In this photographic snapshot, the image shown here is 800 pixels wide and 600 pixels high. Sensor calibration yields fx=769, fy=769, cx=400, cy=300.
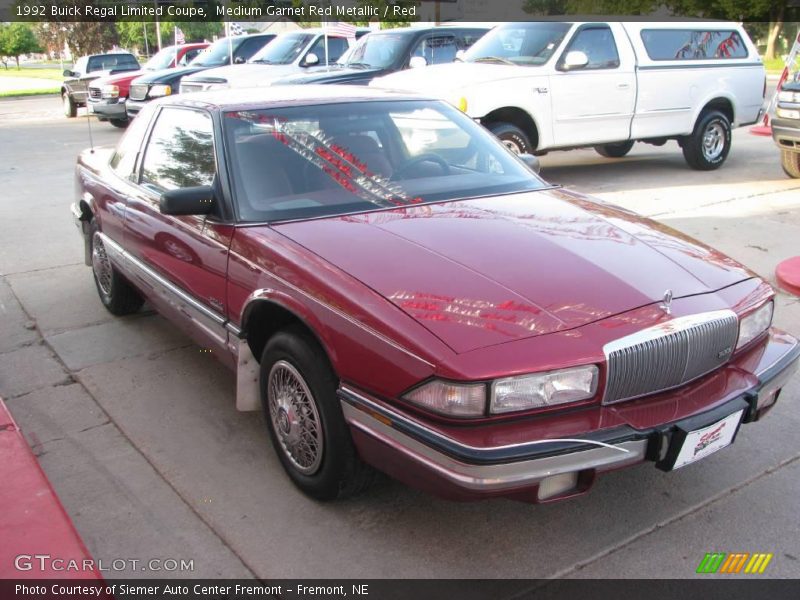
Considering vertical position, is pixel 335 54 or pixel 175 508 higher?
pixel 335 54

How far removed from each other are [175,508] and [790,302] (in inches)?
172

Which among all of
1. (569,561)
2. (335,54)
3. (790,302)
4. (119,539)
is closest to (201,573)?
(119,539)

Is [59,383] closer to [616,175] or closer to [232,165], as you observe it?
[232,165]

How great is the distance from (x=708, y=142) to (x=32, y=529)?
389 inches

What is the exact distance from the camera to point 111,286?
5328mm

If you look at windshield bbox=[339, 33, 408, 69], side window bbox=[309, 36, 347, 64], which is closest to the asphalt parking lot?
windshield bbox=[339, 33, 408, 69]

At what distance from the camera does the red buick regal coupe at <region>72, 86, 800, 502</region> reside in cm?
253

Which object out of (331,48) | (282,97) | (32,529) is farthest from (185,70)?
Answer: (32,529)

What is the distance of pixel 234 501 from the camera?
10.6ft

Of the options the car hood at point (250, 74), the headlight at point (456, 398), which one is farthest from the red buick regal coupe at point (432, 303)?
the car hood at point (250, 74)

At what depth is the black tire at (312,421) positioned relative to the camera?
2906mm

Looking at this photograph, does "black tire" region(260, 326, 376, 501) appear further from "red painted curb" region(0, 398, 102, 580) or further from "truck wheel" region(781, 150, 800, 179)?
"truck wheel" region(781, 150, 800, 179)

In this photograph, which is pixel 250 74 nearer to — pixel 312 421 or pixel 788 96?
pixel 788 96

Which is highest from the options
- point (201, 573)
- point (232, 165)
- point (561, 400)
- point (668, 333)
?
point (232, 165)
